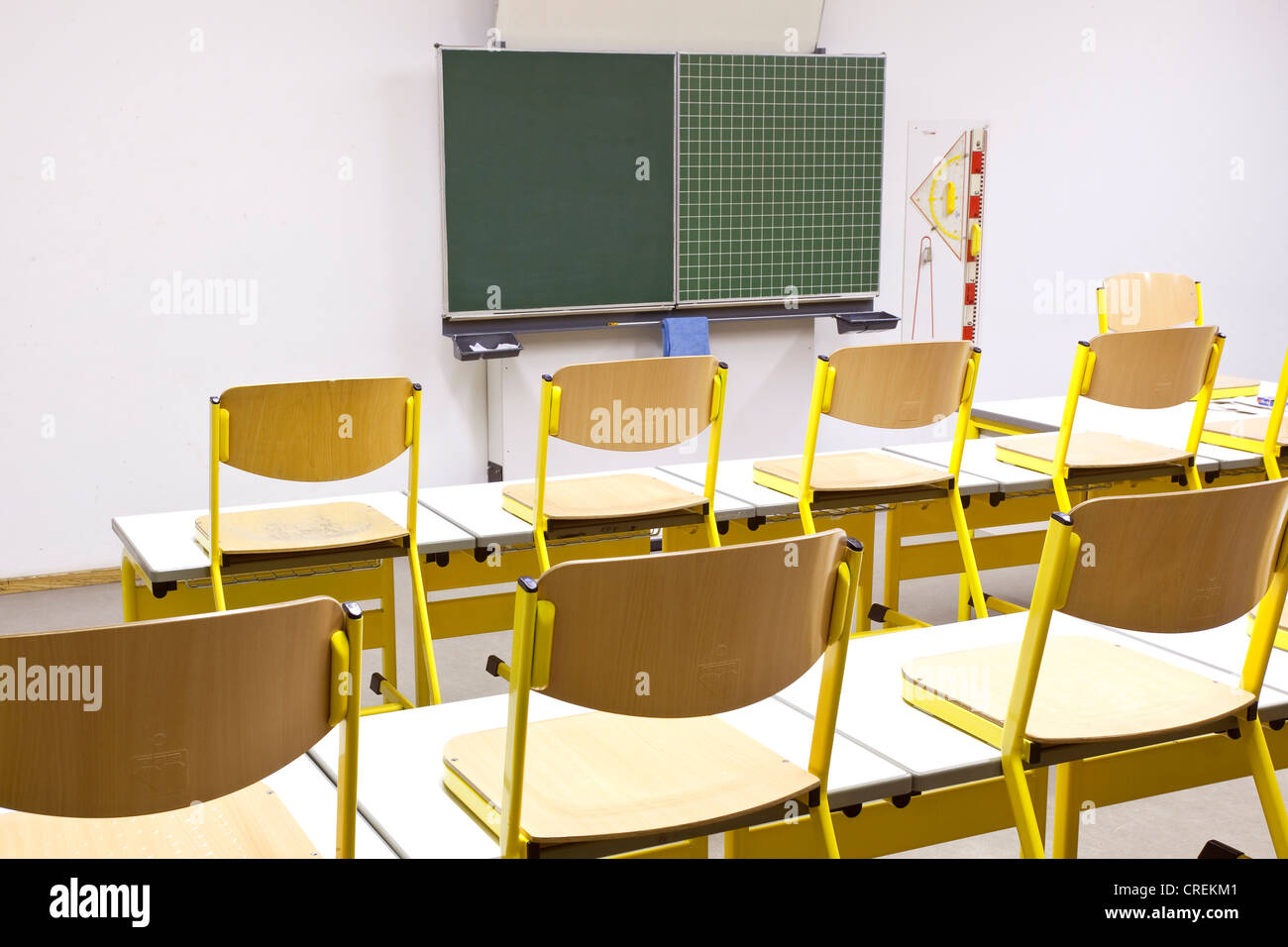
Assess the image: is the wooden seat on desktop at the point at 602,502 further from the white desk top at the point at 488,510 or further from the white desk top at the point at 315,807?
the white desk top at the point at 315,807

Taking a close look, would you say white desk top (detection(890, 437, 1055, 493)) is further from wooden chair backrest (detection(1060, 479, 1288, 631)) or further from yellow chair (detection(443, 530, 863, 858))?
yellow chair (detection(443, 530, 863, 858))

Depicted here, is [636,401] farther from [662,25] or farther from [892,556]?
[662,25]

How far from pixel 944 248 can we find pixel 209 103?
11.2ft

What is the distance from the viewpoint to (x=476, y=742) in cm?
181

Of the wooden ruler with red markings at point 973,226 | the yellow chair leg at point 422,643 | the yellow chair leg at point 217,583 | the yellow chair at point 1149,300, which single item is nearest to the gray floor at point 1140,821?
the yellow chair leg at point 422,643

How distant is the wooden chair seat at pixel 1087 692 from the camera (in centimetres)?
186

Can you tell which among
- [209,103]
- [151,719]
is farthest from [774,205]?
[151,719]

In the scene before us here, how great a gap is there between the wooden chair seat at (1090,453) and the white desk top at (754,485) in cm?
18

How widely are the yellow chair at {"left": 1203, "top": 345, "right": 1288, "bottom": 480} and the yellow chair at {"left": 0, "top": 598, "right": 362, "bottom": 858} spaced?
2.77 meters

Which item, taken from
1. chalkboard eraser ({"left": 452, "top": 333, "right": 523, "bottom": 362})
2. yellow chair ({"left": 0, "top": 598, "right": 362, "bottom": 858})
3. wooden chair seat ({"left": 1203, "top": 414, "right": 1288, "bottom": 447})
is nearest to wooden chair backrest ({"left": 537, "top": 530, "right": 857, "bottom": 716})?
yellow chair ({"left": 0, "top": 598, "right": 362, "bottom": 858})

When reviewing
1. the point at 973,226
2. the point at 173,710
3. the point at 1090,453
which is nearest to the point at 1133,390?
the point at 1090,453

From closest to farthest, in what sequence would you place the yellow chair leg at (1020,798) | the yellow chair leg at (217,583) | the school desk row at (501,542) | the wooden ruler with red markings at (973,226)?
the yellow chair leg at (1020,798) → the yellow chair leg at (217,583) → the school desk row at (501,542) → the wooden ruler with red markings at (973,226)

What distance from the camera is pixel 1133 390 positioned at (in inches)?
132

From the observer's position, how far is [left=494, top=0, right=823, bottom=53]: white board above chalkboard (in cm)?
529
